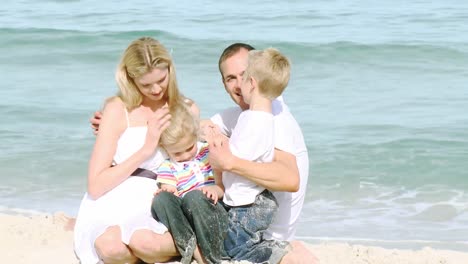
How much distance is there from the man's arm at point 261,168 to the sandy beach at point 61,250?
3.97ft

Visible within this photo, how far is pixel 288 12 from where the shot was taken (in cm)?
1841

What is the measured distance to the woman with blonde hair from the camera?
15.0 ft

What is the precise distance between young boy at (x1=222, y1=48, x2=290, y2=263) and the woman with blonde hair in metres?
0.35

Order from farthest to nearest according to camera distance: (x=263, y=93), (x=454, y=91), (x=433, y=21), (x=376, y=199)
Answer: (x=433, y=21) → (x=454, y=91) → (x=376, y=199) → (x=263, y=93)

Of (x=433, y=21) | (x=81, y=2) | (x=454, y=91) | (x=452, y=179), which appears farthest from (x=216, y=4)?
(x=452, y=179)

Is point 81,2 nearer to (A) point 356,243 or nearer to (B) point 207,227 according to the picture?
(A) point 356,243

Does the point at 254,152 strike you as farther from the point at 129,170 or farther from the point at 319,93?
the point at 319,93

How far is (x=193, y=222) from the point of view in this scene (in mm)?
4527

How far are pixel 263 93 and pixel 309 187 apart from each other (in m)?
3.69

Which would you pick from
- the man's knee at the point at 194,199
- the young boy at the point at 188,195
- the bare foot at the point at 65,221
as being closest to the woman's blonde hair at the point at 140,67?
the young boy at the point at 188,195

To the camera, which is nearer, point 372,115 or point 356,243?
point 356,243

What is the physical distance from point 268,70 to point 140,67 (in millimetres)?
690

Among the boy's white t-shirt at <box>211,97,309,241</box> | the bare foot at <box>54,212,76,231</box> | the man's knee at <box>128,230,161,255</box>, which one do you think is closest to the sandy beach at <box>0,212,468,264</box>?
the bare foot at <box>54,212,76,231</box>

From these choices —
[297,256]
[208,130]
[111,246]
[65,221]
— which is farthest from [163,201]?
[65,221]
